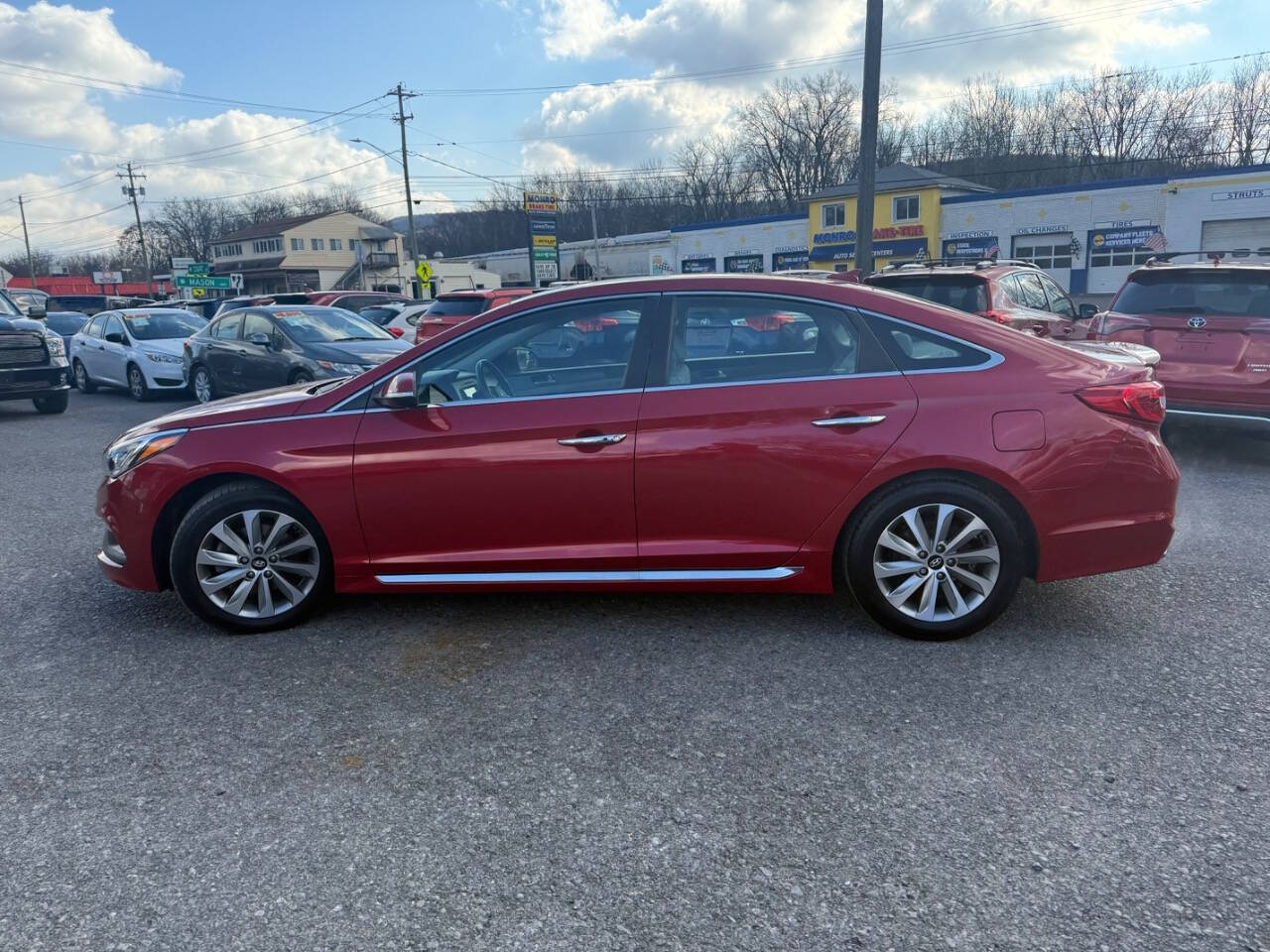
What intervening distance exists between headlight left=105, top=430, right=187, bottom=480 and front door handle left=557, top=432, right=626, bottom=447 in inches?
74.4

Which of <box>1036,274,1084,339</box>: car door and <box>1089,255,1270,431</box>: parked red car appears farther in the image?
<box>1036,274,1084,339</box>: car door

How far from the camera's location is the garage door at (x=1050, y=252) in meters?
42.5

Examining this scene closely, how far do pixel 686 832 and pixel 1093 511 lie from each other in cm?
241

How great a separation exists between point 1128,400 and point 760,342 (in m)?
1.62

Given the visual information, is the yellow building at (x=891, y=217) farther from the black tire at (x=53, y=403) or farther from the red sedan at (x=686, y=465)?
the red sedan at (x=686, y=465)

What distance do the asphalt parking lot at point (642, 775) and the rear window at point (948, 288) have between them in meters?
4.14

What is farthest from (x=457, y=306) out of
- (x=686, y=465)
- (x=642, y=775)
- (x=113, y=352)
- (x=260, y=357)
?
(x=642, y=775)

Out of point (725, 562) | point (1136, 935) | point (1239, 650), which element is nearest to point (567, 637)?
point (725, 562)

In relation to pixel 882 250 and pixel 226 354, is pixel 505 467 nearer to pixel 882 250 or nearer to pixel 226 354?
pixel 226 354

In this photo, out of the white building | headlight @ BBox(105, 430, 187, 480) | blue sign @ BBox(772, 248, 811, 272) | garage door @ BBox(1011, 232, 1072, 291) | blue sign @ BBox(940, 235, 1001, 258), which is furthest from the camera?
blue sign @ BBox(772, 248, 811, 272)

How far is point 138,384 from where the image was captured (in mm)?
15750

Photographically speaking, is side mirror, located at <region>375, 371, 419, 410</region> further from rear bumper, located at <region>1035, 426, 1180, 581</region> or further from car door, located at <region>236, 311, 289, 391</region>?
car door, located at <region>236, 311, 289, 391</region>

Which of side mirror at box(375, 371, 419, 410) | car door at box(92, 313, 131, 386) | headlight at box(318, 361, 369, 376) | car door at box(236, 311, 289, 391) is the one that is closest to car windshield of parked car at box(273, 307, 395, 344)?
car door at box(236, 311, 289, 391)

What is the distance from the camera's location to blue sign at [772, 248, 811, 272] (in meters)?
53.5
